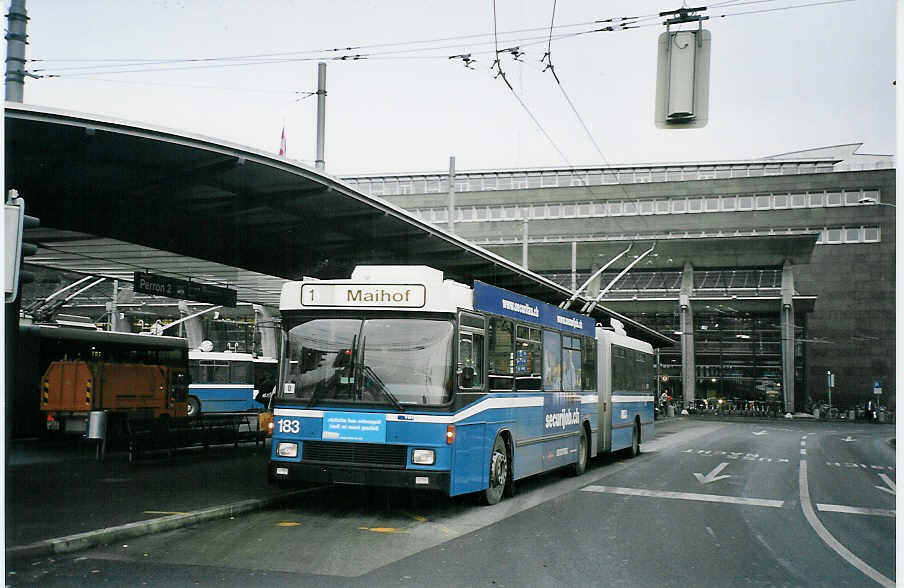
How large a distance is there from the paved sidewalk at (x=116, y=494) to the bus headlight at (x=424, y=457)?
2.28 m

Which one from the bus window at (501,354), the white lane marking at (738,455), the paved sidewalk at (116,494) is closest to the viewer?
the paved sidewalk at (116,494)

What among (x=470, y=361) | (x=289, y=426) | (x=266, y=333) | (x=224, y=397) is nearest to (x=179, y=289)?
(x=289, y=426)

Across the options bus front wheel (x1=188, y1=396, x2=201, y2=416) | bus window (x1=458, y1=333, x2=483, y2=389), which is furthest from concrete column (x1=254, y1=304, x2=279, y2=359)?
bus window (x1=458, y1=333, x2=483, y2=389)

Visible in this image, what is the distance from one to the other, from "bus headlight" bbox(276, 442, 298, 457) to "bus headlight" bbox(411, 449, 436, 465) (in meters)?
1.55

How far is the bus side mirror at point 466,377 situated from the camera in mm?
11695

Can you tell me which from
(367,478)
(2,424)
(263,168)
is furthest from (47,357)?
(2,424)

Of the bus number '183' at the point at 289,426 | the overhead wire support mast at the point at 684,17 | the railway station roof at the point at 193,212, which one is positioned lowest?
the bus number '183' at the point at 289,426

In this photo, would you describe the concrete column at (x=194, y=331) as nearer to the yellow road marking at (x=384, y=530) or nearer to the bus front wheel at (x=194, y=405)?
the bus front wheel at (x=194, y=405)

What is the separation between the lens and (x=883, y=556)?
9656 mm

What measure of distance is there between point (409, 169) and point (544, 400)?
66.6 m

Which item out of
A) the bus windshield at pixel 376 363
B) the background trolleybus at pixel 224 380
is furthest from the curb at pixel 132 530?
the background trolleybus at pixel 224 380

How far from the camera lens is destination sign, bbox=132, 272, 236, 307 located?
62.5 ft

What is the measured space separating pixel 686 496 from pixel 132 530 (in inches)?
342

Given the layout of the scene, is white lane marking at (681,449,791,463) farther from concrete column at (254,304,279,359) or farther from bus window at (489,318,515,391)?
concrete column at (254,304,279,359)
